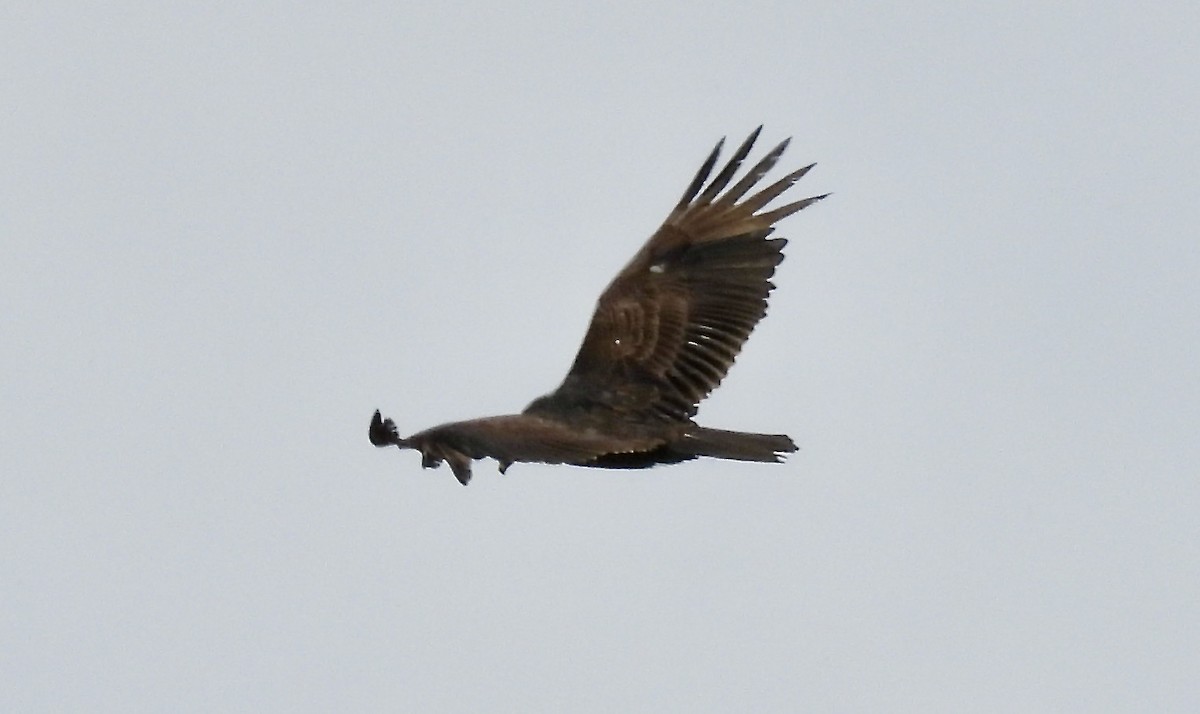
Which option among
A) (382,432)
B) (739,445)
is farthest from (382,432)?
(739,445)

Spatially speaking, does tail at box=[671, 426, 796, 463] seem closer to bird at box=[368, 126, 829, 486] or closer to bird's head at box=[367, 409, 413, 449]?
bird at box=[368, 126, 829, 486]

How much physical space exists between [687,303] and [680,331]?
0.78 ft

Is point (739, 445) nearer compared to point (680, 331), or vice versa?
point (739, 445)

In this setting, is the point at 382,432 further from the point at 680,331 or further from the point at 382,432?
the point at 680,331

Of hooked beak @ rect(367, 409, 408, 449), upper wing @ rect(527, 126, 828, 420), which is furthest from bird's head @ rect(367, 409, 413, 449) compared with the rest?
upper wing @ rect(527, 126, 828, 420)

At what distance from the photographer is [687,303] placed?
705 inches

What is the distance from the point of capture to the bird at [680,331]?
16.7 m

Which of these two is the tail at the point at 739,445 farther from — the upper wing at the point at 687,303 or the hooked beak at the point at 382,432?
the hooked beak at the point at 382,432

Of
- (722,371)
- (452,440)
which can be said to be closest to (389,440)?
(452,440)

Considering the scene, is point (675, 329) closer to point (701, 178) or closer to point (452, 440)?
point (701, 178)

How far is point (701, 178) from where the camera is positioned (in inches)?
716

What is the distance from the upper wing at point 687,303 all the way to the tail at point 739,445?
71 cm

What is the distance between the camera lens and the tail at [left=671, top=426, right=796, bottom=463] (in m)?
16.5

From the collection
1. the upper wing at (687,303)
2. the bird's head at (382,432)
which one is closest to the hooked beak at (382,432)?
the bird's head at (382,432)
